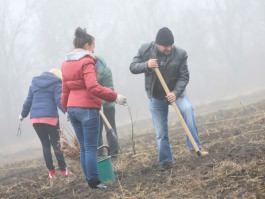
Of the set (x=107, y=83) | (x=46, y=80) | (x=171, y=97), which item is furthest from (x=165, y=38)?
(x=46, y=80)

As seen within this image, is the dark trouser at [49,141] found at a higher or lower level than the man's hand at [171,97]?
lower

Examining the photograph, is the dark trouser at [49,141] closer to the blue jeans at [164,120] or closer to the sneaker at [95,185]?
the blue jeans at [164,120]

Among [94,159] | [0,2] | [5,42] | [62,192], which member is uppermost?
[0,2]

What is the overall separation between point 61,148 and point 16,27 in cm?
3170

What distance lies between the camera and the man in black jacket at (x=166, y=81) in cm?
517

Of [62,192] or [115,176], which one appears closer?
[62,192]

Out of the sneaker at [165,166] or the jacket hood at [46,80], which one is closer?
the sneaker at [165,166]

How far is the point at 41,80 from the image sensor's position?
6324 millimetres

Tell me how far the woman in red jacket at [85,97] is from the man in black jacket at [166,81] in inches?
34.4

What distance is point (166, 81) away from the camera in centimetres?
531

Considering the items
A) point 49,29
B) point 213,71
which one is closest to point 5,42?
point 49,29

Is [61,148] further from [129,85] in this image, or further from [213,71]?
[213,71]

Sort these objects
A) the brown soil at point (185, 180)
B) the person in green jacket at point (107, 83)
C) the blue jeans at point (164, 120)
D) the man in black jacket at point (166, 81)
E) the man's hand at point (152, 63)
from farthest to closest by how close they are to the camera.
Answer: the person in green jacket at point (107, 83) → the blue jeans at point (164, 120) → the man in black jacket at point (166, 81) → the man's hand at point (152, 63) → the brown soil at point (185, 180)

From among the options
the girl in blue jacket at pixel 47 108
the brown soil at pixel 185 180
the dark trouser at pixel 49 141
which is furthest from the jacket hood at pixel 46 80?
the brown soil at pixel 185 180
